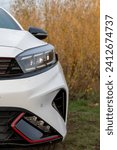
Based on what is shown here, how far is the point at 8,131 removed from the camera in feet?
10.0

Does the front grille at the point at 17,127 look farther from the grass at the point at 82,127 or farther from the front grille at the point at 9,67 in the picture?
→ the grass at the point at 82,127

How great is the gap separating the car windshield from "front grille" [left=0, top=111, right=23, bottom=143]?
5.34ft

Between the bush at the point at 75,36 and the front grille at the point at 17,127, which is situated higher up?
the front grille at the point at 17,127

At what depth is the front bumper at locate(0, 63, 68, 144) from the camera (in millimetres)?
3027

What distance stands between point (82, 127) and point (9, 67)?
178 cm

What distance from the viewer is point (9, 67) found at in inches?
126

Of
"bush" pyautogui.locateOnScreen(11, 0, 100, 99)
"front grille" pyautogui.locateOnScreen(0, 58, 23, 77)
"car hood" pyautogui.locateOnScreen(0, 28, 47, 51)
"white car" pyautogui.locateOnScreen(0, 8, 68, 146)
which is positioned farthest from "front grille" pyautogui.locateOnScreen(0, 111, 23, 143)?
"bush" pyautogui.locateOnScreen(11, 0, 100, 99)

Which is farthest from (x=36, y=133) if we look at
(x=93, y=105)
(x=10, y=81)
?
(x=93, y=105)

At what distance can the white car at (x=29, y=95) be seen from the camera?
3.05 m

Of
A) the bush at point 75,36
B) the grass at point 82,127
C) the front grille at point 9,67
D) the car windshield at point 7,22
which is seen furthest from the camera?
the bush at point 75,36

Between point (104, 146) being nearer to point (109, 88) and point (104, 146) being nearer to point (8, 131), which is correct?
point (109, 88)

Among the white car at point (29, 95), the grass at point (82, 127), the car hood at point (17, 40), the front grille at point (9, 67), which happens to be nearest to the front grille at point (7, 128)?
the white car at point (29, 95)

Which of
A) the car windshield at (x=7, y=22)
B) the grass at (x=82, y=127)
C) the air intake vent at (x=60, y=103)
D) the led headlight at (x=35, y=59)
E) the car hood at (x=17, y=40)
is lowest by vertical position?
the grass at (x=82, y=127)

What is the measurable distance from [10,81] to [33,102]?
0.74 feet
